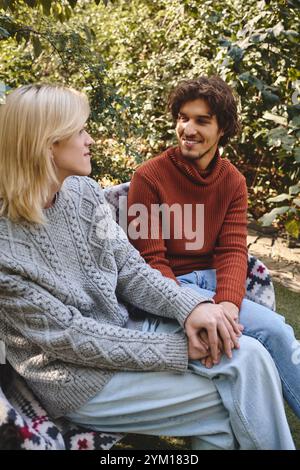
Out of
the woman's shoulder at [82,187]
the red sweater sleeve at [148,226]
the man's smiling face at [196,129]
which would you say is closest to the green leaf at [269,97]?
the man's smiling face at [196,129]

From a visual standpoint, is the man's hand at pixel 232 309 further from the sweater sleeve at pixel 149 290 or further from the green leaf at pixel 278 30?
the green leaf at pixel 278 30

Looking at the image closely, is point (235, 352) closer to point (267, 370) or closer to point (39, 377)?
point (267, 370)

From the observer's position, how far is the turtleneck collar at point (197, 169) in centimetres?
236

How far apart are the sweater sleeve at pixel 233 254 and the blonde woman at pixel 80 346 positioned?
0.96 feet

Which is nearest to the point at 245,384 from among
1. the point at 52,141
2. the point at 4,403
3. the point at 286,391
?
the point at 286,391

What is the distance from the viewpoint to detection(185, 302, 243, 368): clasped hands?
1789 millimetres

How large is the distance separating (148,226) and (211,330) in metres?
0.62

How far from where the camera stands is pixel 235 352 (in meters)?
1.80

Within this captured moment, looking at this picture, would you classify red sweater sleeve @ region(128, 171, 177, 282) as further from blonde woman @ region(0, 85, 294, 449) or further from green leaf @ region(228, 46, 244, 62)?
green leaf @ region(228, 46, 244, 62)

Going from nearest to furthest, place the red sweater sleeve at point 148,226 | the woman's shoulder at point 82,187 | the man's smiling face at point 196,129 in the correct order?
the woman's shoulder at point 82,187 < the red sweater sleeve at point 148,226 < the man's smiling face at point 196,129

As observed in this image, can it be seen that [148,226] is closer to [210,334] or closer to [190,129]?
[190,129]

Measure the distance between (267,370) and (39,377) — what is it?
69 cm

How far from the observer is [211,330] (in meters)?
1.80

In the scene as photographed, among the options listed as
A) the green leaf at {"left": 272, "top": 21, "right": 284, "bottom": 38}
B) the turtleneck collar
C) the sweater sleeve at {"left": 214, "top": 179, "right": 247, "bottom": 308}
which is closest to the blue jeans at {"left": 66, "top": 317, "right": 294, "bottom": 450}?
the sweater sleeve at {"left": 214, "top": 179, "right": 247, "bottom": 308}
